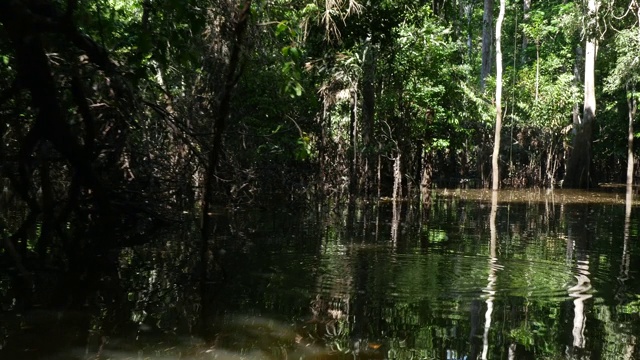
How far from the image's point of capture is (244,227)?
359 inches

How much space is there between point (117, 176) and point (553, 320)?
4861 mm

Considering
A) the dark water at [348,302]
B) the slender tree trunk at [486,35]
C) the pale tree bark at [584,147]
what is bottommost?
the dark water at [348,302]

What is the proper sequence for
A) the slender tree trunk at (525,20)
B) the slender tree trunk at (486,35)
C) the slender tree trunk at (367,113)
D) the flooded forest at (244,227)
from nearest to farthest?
the flooded forest at (244,227), the slender tree trunk at (367,113), the slender tree trunk at (486,35), the slender tree trunk at (525,20)

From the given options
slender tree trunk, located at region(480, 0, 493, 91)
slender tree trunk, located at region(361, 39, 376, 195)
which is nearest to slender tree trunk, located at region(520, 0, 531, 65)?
slender tree trunk, located at region(480, 0, 493, 91)

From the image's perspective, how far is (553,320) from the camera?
4.31 meters

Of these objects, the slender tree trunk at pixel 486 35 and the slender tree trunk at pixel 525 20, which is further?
the slender tree trunk at pixel 525 20

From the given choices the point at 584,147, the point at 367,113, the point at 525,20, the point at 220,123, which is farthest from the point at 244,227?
the point at 525,20

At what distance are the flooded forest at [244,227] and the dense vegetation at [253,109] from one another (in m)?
0.04

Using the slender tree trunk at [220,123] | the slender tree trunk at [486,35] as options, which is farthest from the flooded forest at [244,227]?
the slender tree trunk at [486,35]

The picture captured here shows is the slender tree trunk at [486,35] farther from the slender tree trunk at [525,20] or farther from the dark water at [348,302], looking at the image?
the dark water at [348,302]

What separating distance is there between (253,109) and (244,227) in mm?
4990

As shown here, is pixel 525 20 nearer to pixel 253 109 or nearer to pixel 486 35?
pixel 486 35

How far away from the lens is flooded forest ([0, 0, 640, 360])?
396 cm

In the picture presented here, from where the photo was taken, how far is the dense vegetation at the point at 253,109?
5.05 metres
